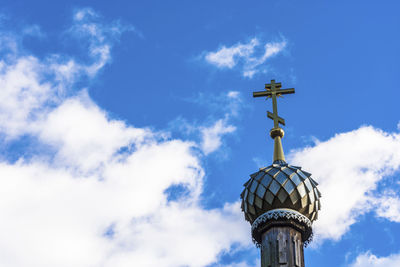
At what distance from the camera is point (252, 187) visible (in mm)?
19734

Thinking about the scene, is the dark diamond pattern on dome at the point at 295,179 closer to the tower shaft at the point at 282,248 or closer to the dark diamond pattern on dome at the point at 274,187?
the dark diamond pattern on dome at the point at 274,187

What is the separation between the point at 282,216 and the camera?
18828 mm

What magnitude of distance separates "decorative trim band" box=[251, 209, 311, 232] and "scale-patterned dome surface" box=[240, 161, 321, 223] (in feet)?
0.41

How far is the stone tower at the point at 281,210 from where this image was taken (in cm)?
1831

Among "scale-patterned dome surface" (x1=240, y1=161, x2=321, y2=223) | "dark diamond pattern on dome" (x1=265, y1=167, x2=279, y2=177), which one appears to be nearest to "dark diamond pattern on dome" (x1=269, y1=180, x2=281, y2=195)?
"scale-patterned dome surface" (x1=240, y1=161, x2=321, y2=223)

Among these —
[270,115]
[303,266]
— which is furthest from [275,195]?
[270,115]

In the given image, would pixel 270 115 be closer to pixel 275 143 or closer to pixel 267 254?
pixel 275 143

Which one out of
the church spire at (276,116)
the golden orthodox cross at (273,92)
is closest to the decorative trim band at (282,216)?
the church spire at (276,116)

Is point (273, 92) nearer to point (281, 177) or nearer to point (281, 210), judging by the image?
point (281, 177)

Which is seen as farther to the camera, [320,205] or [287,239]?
[320,205]

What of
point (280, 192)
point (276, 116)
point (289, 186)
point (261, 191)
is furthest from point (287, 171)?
point (276, 116)

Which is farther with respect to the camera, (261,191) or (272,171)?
(272,171)

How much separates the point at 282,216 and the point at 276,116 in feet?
12.7

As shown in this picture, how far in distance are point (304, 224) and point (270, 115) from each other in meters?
4.02
